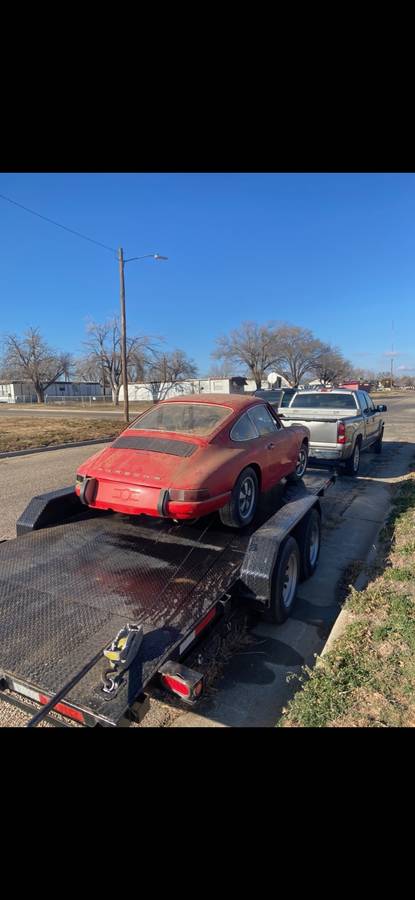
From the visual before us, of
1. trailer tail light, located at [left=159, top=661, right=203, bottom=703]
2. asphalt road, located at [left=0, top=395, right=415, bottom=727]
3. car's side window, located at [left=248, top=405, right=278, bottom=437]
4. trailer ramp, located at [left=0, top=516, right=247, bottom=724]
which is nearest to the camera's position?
trailer tail light, located at [left=159, top=661, right=203, bottom=703]

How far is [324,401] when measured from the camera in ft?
31.3

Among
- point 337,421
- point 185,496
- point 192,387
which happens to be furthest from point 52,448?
point 192,387

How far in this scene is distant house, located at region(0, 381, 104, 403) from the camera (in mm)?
79938

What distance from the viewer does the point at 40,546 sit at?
3.54 meters

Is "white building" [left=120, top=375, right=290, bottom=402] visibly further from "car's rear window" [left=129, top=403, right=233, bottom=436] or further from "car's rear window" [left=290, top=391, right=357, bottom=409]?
"car's rear window" [left=129, top=403, right=233, bottom=436]

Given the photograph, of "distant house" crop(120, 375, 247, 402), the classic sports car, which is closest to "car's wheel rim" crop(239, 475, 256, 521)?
the classic sports car

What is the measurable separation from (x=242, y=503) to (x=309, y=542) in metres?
0.87

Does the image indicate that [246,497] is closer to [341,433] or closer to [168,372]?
[341,433]

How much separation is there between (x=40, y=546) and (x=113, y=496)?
2.42 feet

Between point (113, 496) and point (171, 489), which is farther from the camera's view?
point (113, 496)

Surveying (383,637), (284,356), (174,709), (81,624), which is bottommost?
(174,709)
